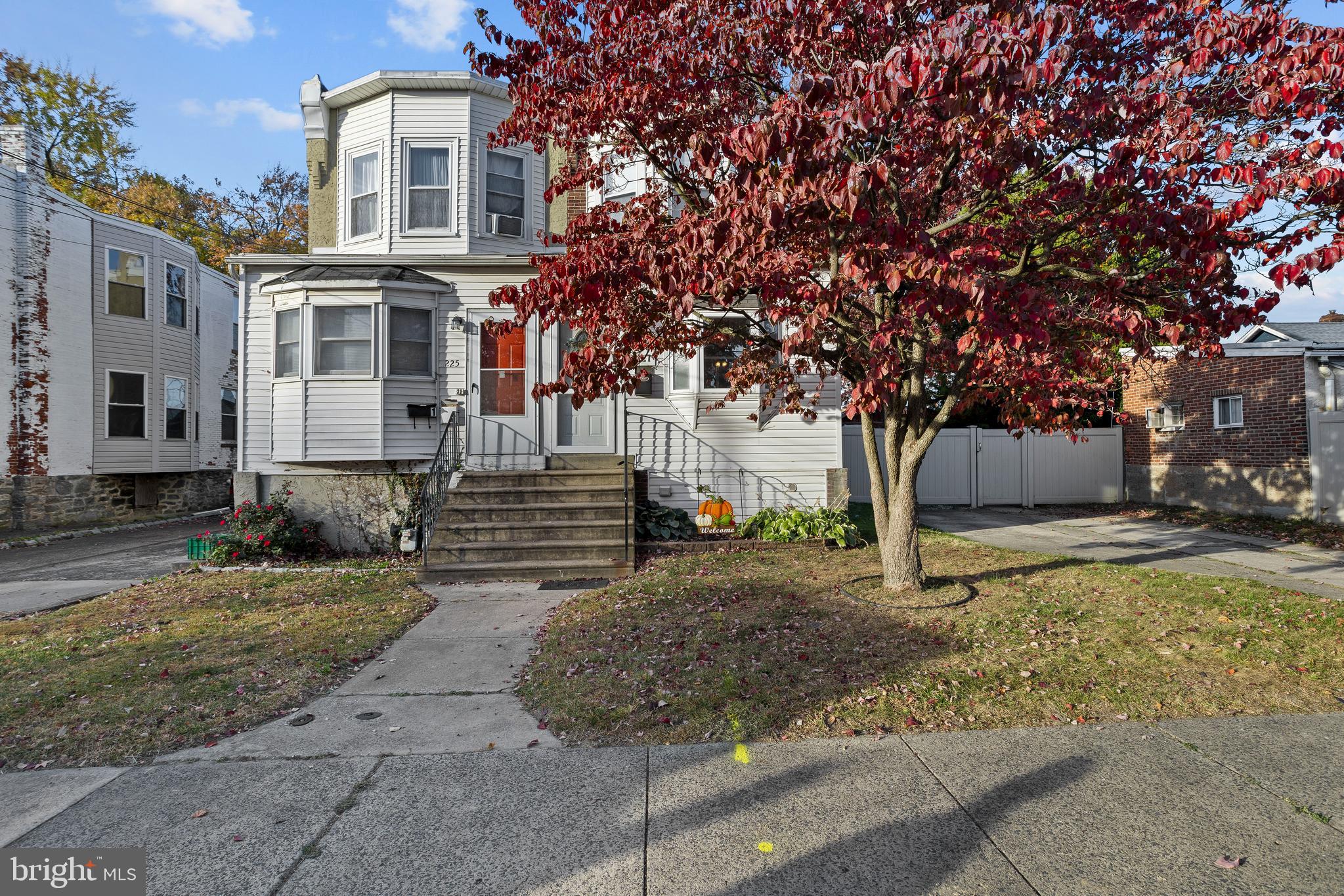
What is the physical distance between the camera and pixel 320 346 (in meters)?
10.3

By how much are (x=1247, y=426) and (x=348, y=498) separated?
51.7ft

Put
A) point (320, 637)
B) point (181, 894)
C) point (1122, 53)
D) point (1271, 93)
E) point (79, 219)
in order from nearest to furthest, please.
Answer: point (181, 894), point (1271, 93), point (1122, 53), point (320, 637), point (79, 219)

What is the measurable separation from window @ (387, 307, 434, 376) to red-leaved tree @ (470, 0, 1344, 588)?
4.83m

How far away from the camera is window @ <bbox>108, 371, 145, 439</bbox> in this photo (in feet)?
50.7

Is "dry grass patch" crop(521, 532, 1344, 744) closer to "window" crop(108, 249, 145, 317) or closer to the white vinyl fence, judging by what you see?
the white vinyl fence

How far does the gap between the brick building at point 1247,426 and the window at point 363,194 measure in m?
12.5

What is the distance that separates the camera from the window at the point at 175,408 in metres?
16.6

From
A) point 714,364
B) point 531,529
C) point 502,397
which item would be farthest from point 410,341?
point 714,364

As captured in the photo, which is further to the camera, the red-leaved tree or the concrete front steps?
the concrete front steps

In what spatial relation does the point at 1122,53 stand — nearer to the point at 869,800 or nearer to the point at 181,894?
the point at 869,800

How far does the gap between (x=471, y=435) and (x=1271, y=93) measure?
9.53m

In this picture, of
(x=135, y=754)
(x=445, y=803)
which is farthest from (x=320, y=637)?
(x=445, y=803)

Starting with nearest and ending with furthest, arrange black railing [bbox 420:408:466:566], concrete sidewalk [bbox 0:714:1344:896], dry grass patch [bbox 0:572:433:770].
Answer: concrete sidewalk [bbox 0:714:1344:896], dry grass patch [bbox 0:572:433:770], black railing [bbox 420:408:466:566]

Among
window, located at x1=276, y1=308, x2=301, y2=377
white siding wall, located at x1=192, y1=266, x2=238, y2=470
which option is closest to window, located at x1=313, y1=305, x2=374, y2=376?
window, located at x1=276, y1=308, x2=301, y2=377
